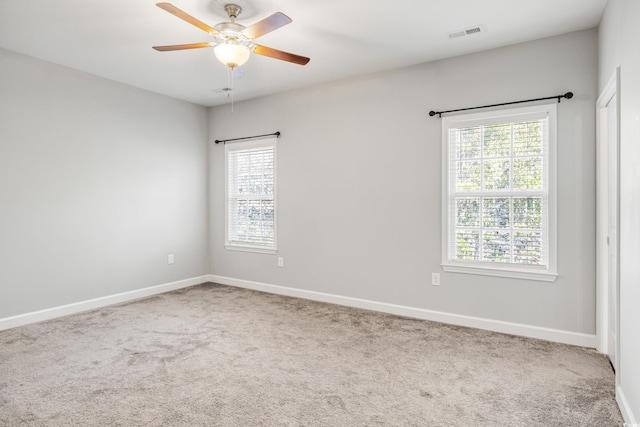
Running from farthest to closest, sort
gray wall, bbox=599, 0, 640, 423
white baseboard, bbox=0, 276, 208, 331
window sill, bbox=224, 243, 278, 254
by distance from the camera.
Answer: window sill, bbox=224, 243, 278, 254 → white baseboard, bbox=0, 276, 208, 331 → gray wall, bbox=599, 0, 640, 423

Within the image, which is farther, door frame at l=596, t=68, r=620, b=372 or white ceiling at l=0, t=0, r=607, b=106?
door frame at l=596, t=68, r=620, b=372

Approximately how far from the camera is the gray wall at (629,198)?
1955mm

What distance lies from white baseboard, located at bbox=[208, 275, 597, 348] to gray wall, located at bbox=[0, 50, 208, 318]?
142cm

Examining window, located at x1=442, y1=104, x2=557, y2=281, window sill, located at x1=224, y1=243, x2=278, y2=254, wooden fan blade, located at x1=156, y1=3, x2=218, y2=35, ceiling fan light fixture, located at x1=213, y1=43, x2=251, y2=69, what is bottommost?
window sill, located at x1=224, y1=243, x2=278, y2=254

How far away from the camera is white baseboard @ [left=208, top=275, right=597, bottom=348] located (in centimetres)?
327

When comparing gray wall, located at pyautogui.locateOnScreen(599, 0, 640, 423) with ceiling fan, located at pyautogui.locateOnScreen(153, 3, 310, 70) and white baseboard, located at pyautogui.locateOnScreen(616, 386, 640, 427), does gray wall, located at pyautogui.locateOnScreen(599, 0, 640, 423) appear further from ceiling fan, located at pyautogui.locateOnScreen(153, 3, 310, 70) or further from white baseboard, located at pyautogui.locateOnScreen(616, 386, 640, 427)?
ceiling fan, located at pyautogui.locateOnScreen(153, 3, 310, 70)

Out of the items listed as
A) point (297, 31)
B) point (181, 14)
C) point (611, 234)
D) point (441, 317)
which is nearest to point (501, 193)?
point (611, 234)

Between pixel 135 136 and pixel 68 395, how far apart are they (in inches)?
130

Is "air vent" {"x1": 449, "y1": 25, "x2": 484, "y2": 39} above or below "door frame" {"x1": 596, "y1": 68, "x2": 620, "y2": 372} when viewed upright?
above

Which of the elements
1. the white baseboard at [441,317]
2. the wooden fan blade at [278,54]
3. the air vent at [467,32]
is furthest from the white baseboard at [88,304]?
the air vent at [467,32]

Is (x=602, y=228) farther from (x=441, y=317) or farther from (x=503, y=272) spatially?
(x=441, y=317)

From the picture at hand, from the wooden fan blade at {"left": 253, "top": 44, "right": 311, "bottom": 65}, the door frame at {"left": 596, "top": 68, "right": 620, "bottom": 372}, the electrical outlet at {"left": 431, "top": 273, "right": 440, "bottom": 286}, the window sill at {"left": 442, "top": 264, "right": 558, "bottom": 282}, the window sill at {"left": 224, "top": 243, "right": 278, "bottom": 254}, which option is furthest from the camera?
the window sill at {"left": 224, "top": 243, "right": 278, "bottom": 254}

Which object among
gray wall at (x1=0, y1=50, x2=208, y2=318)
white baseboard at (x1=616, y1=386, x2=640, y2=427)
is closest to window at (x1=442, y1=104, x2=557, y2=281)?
white baseboard at (x1=616, y1=386, x2=640, y2=427)

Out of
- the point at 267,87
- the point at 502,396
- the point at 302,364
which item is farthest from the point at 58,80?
the point at 502,396
